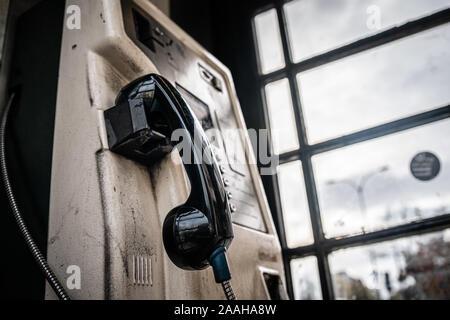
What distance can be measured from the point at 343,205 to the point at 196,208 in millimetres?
835

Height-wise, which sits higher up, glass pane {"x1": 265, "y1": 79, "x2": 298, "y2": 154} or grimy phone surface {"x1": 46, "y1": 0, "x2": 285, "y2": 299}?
glass pane {"x1": 265, "y1": 79, "x2": 298, "y2": 154}

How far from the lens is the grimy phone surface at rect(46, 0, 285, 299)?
0.70m

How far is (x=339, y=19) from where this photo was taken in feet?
5.22

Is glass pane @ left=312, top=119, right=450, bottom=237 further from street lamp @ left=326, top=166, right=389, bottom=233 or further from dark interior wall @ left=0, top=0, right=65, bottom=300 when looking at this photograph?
dark interior wall @ left=0, top=0, right=65, bottom=300

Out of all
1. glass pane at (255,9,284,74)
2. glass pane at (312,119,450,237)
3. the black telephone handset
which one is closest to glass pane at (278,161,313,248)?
glass pane at (312,119,450,237)

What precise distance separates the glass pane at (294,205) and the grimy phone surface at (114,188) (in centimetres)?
43

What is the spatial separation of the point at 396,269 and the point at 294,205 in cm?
38

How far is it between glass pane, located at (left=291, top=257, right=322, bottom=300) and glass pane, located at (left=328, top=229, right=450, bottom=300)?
0.06 metres

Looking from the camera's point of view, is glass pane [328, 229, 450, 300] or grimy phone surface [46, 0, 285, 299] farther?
glass pane [328, 229, 450, 300]

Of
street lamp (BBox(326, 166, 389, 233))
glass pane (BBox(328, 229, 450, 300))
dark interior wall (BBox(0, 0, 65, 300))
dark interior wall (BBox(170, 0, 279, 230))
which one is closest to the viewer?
dark interior wall (BBox(0, 0, 65, 300))

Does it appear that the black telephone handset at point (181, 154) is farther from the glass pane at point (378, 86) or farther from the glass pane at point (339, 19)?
the glass pane at point (339, 19)

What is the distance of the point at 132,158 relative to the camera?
79 centimetres

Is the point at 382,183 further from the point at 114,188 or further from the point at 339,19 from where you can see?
the point at 114,188
